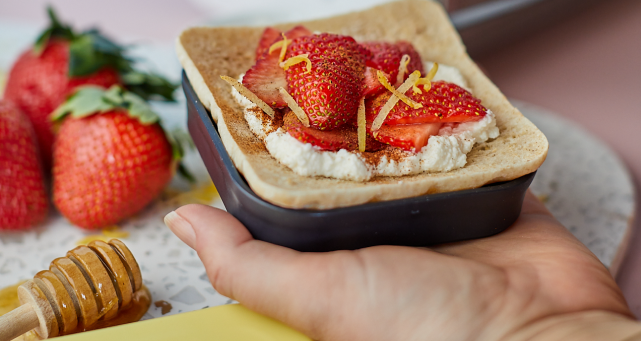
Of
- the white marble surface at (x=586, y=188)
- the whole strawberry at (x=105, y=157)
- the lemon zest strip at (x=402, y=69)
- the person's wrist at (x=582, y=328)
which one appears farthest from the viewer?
the white marble surface at (x=586, y=188)

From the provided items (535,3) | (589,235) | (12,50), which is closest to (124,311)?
(589,235)

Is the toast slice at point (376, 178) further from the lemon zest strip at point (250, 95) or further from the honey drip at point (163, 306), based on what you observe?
the honey drip at point (163, 306)

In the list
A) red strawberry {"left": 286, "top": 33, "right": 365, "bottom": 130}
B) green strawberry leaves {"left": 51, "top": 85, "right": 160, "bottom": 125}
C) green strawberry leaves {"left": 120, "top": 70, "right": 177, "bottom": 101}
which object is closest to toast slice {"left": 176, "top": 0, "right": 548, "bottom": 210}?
red strawberry {"left": 286, "top": 33, "right": 365, "bottom": 130}

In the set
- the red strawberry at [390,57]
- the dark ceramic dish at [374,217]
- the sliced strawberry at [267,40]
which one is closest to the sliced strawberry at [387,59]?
the red strawberry at [390,57]

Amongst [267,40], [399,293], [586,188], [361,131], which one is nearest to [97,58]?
[267,40]

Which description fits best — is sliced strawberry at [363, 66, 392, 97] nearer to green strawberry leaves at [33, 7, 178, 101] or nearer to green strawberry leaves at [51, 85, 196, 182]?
green strawberry leaves at [51, 85, 196, 182]

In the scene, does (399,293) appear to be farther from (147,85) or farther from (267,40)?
(147,85)
